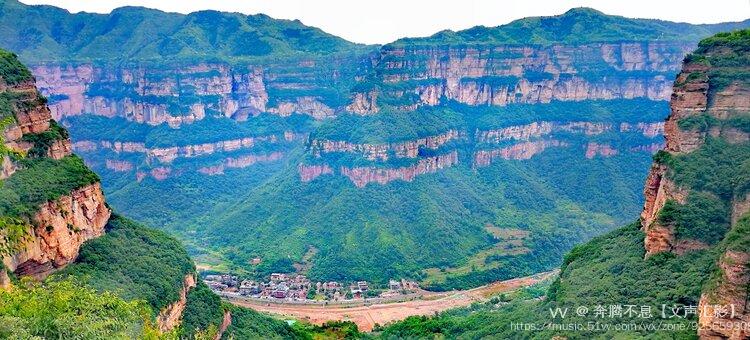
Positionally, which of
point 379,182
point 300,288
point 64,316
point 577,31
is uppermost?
point 577,31

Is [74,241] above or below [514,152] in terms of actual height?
above

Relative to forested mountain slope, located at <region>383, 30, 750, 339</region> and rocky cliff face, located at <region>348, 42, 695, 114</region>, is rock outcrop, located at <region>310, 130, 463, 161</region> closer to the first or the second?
rocky cliff face, located at <region>348, 42, 695, 114</region>

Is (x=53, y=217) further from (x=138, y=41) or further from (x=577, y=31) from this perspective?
(x=138, y=41)

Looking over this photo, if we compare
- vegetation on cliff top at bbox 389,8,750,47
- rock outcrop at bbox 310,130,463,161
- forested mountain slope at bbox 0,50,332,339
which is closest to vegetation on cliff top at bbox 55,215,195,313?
forested mountain slope at bbox 0,50,332,339

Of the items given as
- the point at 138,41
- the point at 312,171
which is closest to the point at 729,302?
the point at 312,171

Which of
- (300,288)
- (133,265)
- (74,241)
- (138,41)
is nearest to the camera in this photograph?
(74,241)

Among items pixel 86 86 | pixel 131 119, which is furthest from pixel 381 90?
pixel 86 86

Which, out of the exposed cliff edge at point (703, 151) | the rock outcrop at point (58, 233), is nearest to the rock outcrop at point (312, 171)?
the rock outcrop at point (58, 233)
